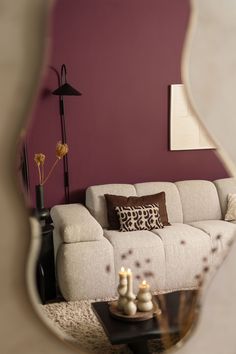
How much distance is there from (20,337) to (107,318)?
152 mm

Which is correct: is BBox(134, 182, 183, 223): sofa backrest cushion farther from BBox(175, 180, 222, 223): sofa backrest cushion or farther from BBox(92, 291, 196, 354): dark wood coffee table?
BBox(92, 291, 196, 354): dark wood coffee table

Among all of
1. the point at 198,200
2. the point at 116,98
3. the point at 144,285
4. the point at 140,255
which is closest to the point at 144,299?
the point at 144,285

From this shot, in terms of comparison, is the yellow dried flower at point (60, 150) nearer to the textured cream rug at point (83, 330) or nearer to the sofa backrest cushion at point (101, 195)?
the sofa backrest cushion at point (101, 195)

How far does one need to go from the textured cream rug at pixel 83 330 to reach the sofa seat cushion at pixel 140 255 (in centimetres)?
8

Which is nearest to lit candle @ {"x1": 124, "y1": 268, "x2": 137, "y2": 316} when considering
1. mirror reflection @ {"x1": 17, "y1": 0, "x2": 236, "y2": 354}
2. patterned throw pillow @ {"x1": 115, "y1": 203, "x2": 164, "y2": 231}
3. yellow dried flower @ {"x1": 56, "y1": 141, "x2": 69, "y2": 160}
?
mirror reflection @ {"x1": 17, "y1": 0, "x2": 236, "y2": 354}

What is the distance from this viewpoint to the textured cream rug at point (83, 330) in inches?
18.9

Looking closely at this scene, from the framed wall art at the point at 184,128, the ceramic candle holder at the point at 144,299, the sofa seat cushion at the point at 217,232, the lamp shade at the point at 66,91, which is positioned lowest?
the ceramic candle holder at the point at 144,299

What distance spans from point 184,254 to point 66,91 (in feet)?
1.09

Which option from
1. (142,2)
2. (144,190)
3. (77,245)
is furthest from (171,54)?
(77,245)

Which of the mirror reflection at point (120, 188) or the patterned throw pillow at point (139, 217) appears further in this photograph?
the patterned throw pillow at point (139, 217)

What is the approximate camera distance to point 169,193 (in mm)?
673

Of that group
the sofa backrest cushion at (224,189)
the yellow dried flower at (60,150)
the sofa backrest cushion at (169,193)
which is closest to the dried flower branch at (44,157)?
the yellow dried flower at (60,150)

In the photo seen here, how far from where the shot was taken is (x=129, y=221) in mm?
691

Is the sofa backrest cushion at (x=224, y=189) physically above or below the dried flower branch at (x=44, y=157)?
below
